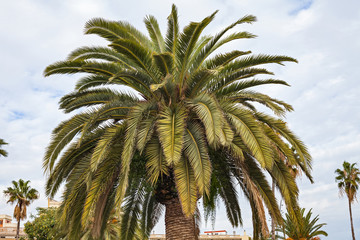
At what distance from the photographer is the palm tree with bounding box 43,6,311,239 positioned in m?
10.5

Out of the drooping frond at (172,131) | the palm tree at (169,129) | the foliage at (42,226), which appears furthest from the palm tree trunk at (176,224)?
the foliage at (42,226)

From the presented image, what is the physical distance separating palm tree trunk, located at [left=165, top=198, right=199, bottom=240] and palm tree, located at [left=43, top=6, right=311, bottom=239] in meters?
0.03

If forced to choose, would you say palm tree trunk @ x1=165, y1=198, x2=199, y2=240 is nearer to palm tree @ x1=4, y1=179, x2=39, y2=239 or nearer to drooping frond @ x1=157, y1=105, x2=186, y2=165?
drooping frond @ x1=157, y1=105, x2=186, y2=165

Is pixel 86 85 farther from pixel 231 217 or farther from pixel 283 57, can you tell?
pixel 231 217

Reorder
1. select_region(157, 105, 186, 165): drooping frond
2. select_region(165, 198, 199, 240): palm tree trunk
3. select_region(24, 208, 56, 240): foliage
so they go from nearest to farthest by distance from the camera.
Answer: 1. select_region(157, 105, 186, 165): drooping frond
2. select_region(165, 198, 199, 240): palm tree trunk
3. select_region(24, 208, 56, 240): foliage

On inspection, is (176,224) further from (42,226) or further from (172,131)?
(42,226)

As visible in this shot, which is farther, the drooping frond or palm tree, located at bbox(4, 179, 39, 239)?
palm tree, located at bbox(4, 179, 39, 239)

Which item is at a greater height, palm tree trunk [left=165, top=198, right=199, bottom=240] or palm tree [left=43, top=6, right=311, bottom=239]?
palm tree [left=43, top=6, right=311, bottom=239]

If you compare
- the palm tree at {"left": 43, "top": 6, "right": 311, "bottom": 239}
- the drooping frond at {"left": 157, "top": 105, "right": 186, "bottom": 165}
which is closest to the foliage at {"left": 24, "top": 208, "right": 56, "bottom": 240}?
the palm tree at {"left": 43, "top": 6, "right": 311, "bottom": 239}

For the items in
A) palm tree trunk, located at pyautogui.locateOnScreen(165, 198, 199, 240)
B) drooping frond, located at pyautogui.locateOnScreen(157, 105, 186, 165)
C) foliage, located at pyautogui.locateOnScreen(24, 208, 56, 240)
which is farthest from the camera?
foliage, located at pyautogui.locateOnScreen(24, 208, 56, 240)

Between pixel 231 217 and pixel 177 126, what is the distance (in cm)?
655

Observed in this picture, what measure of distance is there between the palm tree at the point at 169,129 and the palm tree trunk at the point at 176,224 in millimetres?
30

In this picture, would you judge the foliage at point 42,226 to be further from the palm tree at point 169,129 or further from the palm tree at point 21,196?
the palm tree at point 169,129

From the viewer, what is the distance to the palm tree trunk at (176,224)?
1228cm
